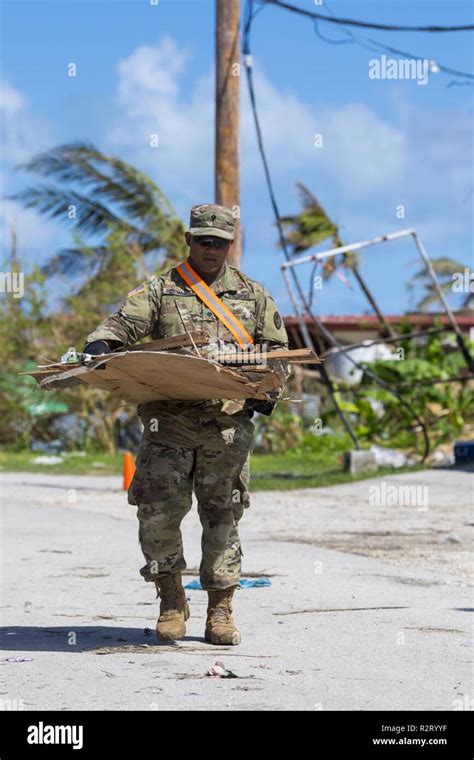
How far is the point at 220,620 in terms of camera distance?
714 cm

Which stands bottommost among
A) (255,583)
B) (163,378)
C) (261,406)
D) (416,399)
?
(255,583)

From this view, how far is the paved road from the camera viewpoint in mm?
5824

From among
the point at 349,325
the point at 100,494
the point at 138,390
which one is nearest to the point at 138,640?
the point at 138,390

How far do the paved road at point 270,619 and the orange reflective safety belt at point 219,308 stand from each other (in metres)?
1.53

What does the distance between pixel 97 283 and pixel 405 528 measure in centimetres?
1676

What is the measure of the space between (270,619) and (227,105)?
34.3 ft

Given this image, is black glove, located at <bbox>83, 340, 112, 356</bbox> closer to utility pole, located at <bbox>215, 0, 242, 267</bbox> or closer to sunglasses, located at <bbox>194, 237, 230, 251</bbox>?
sunglasses, located at <bbox>194, 237, 230, 251</bbox>

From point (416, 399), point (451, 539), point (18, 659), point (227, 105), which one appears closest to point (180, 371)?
point (18, 659)

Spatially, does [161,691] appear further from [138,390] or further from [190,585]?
[190,585]

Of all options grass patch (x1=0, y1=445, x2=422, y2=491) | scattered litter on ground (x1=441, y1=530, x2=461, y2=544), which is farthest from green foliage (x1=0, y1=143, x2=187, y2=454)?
scattered litter on ground (x1=441, y1=530, x2=461, y2=544)

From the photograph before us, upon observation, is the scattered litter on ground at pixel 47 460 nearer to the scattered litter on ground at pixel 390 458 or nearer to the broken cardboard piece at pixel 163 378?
the scattered litter on ground at pixel 390 458

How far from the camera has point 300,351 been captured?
6574mm

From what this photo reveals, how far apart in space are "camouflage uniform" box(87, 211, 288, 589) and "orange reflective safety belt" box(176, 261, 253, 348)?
0.12ft

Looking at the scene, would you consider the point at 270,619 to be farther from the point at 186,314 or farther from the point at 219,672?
the point at 186,314
